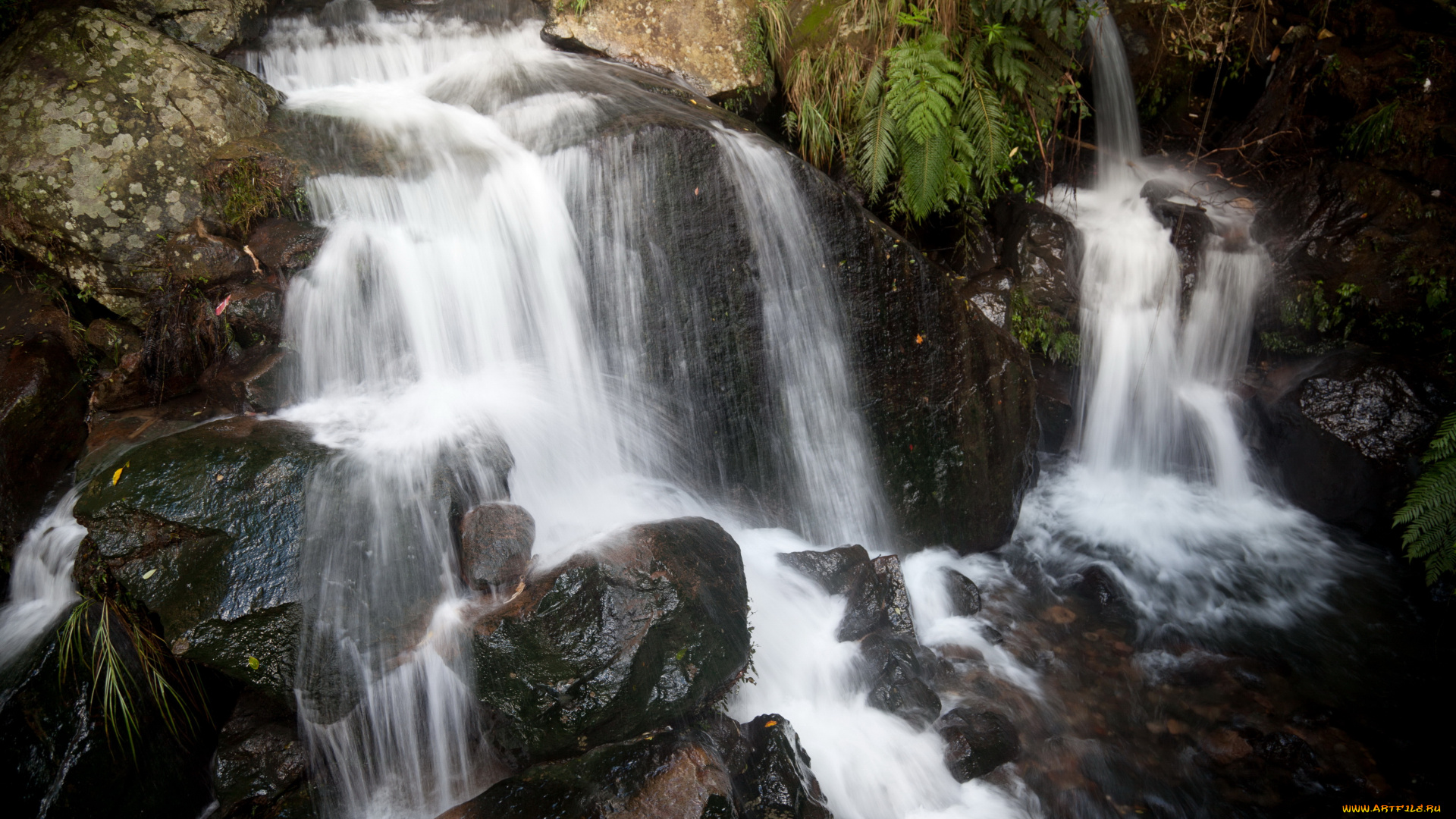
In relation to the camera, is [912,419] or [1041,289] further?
[1041,289]

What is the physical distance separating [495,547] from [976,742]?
268cm

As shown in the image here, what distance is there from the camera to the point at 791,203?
446 centimetres

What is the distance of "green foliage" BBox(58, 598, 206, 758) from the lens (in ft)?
Answer: 9.86

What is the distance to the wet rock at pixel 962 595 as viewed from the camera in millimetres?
4684

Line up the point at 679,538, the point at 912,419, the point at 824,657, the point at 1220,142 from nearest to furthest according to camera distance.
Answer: the point at 679,538, the point at 824,657, the point at 912,419, the point at 1220,142

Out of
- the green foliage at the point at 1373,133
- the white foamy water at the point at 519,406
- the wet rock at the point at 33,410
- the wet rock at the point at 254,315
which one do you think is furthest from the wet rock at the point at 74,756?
the green foliage at the point at 1373,133

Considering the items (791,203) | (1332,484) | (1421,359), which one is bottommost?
(1332,484)

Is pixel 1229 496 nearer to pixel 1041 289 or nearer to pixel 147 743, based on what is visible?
pixel 1041 289

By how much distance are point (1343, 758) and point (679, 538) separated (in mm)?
3794

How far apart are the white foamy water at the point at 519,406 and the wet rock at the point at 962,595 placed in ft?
1.86

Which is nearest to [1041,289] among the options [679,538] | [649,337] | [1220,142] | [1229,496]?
[1229,496]

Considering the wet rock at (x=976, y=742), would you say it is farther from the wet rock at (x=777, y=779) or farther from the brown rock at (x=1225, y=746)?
the brown rock at (x=1225, y=746)

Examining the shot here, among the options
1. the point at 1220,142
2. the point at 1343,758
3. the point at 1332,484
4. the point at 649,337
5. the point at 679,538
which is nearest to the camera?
the point at 679,538

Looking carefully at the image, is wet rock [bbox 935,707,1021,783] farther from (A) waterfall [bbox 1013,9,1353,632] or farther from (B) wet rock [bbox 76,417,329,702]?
(B) wet rock [bbox 76,417,329,702]
